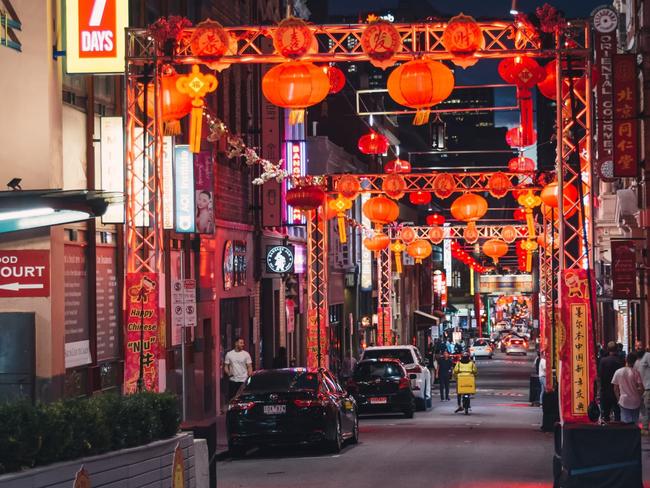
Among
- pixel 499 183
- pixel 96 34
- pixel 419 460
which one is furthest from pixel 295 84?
pixel 499 183

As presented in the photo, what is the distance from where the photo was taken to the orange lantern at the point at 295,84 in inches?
759

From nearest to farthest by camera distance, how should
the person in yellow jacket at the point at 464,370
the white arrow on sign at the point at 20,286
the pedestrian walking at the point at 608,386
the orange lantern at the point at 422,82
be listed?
1. the orange lantern at the point at 422,82
2. the white arrow on sign at the point at 20,286
3. the pedestrian walking at the point at 608,386
4. the person in yellow jacket at the point at 464,370

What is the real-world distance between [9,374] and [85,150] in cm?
465

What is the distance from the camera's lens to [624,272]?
115 feet

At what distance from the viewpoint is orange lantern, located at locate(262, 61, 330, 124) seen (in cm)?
1928

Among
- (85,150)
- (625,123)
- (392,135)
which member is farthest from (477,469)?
(392,135)

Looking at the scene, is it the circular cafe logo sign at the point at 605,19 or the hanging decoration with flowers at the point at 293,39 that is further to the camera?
the circular cafe logo sign at the point at 605,19

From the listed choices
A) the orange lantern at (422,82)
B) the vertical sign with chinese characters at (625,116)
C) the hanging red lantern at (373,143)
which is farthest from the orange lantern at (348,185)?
the orange lantern at (422,82)

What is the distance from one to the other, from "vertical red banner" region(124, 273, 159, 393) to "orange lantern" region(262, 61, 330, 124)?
3.46 metres

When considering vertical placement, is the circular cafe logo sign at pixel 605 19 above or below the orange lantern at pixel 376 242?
above

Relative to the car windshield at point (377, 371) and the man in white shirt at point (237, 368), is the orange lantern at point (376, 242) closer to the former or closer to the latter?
the car windshield at point (377, 371)

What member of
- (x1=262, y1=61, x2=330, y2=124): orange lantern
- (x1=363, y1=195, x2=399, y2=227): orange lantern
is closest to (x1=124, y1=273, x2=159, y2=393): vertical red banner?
(x1=262, y1=61, x2=330, y2=124): orange lantern

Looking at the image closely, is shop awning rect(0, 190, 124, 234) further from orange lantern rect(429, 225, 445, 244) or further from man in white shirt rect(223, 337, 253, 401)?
orange lantern rect(429, 225, 445, 244)

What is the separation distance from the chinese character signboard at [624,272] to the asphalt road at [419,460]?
4013 mm
